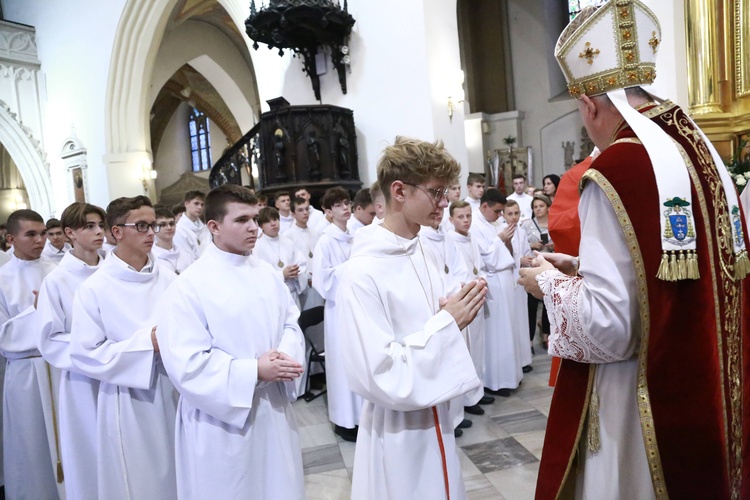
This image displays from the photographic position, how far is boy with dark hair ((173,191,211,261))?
22.5 feet

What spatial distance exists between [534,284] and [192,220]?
6059 mm

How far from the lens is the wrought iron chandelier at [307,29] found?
816 cm

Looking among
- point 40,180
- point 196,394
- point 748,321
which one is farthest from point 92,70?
point 748,321

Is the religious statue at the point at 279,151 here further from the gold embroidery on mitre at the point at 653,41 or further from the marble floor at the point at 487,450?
the gold embroidery on mitre at the point at 653,41

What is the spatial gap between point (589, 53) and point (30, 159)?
1840 cm

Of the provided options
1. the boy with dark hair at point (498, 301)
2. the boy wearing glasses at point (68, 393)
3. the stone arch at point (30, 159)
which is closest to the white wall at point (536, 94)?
the boy with dark hair at point (498, 301)

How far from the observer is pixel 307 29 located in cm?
858

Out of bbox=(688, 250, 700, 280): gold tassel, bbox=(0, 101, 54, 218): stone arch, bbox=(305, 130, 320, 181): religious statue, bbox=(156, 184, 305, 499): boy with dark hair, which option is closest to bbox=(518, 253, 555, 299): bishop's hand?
bbox=(688, 250, 700, 280): gold tassel

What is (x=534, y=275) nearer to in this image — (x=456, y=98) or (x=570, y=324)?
(x=570, y=324)

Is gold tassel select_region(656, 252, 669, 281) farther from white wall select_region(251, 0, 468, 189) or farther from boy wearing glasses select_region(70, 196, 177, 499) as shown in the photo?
white wall select_region(251, 0, 468, 189)

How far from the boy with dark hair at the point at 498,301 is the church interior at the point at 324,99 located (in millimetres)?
294

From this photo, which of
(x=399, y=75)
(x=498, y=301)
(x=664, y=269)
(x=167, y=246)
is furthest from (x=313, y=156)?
(x=664, y=269)

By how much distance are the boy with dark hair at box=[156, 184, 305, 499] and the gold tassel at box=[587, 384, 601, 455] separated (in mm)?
1139

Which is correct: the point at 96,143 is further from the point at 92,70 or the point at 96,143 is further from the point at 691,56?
the point at 691,56
